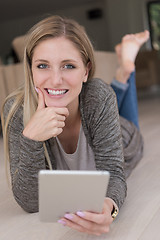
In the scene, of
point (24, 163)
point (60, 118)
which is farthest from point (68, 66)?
point (24, 163)

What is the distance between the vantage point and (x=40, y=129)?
3.28ft

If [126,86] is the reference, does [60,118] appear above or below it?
above

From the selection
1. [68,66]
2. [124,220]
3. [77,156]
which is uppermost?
[68,66]

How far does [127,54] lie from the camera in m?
2.24

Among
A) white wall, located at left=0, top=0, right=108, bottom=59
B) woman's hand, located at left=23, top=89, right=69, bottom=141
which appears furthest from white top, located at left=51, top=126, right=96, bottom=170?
white wall, located at left=0, top=0, right=108, bottom=59

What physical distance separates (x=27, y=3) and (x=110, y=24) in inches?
78.8

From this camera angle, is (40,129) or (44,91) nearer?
(40,129)

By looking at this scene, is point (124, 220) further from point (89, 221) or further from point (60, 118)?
A: point (60, 118)

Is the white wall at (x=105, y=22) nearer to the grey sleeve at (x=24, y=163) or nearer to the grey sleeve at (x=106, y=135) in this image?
the grey sleeve at (x=106, y=135)

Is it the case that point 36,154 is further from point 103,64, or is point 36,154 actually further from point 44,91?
point 103,64

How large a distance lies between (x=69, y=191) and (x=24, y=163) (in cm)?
31

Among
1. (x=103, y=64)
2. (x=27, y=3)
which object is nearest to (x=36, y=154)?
(x=103, y=64)

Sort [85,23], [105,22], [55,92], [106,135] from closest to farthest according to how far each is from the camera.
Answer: [55,92] < [106,135] < [105,22] < [85,23]

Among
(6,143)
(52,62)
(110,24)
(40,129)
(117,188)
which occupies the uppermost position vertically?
(52,62)
